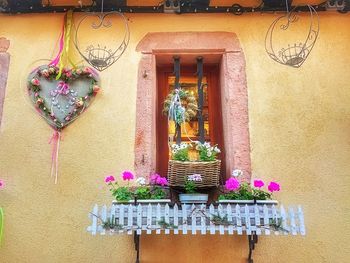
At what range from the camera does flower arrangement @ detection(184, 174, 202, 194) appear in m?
3.28

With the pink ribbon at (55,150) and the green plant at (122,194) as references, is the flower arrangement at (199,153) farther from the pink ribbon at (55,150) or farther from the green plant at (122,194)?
the pink ribbon at (55,150)

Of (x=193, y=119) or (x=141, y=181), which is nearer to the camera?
(x=141, y=181)

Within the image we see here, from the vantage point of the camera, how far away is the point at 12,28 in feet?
13.6

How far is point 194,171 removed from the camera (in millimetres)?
3322

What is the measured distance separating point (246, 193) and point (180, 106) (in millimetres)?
918

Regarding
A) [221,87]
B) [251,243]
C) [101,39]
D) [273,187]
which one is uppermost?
[101,39]

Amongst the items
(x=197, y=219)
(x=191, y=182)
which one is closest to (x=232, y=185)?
(x=191, y=182)

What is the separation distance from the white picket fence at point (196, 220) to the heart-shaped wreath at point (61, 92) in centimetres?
108

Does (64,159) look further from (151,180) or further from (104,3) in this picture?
(104,3)

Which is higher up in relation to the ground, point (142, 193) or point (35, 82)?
point (35, 82)

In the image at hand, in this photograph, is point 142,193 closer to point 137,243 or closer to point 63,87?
point 137,243

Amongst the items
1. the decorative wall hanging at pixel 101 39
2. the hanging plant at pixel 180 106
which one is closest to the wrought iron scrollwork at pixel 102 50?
the decorative wall hanging at pixel 101 39

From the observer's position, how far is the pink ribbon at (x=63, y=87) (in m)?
3.88

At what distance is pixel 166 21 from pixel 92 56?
0.77m
